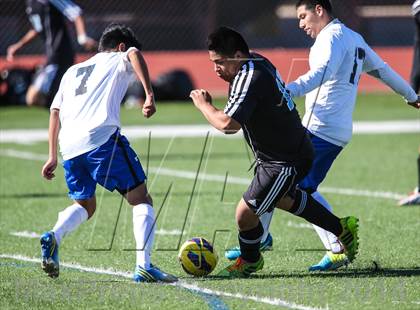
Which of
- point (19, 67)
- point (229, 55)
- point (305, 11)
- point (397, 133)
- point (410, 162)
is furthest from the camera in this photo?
point (19, 67)

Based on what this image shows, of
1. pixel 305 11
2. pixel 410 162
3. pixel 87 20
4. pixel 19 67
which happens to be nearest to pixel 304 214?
pixel 305 11

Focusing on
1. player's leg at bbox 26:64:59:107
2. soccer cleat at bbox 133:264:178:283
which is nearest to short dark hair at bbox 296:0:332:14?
soccer cleat at bbox 133:264:178:283

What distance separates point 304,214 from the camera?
256 inches

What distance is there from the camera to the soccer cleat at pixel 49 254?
6.07m

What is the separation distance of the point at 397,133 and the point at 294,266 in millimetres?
9476

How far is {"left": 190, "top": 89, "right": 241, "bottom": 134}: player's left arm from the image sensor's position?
5852 mm

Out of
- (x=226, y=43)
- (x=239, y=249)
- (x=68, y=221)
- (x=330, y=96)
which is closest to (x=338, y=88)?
(x=330, y=96)

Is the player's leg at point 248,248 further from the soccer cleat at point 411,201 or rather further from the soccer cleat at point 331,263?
the soccer cleat at point 411,201

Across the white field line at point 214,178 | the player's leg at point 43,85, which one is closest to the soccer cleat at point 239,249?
the white field line at point 214,178

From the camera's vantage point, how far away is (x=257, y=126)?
240 inches

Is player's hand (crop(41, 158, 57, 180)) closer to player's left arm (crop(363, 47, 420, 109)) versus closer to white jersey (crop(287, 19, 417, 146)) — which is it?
white jersey (crop(287, 19, 417, 146))

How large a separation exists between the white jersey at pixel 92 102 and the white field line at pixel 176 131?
8.96 m

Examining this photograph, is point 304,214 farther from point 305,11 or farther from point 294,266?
point 305,11

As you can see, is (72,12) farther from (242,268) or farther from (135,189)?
(242,268)
